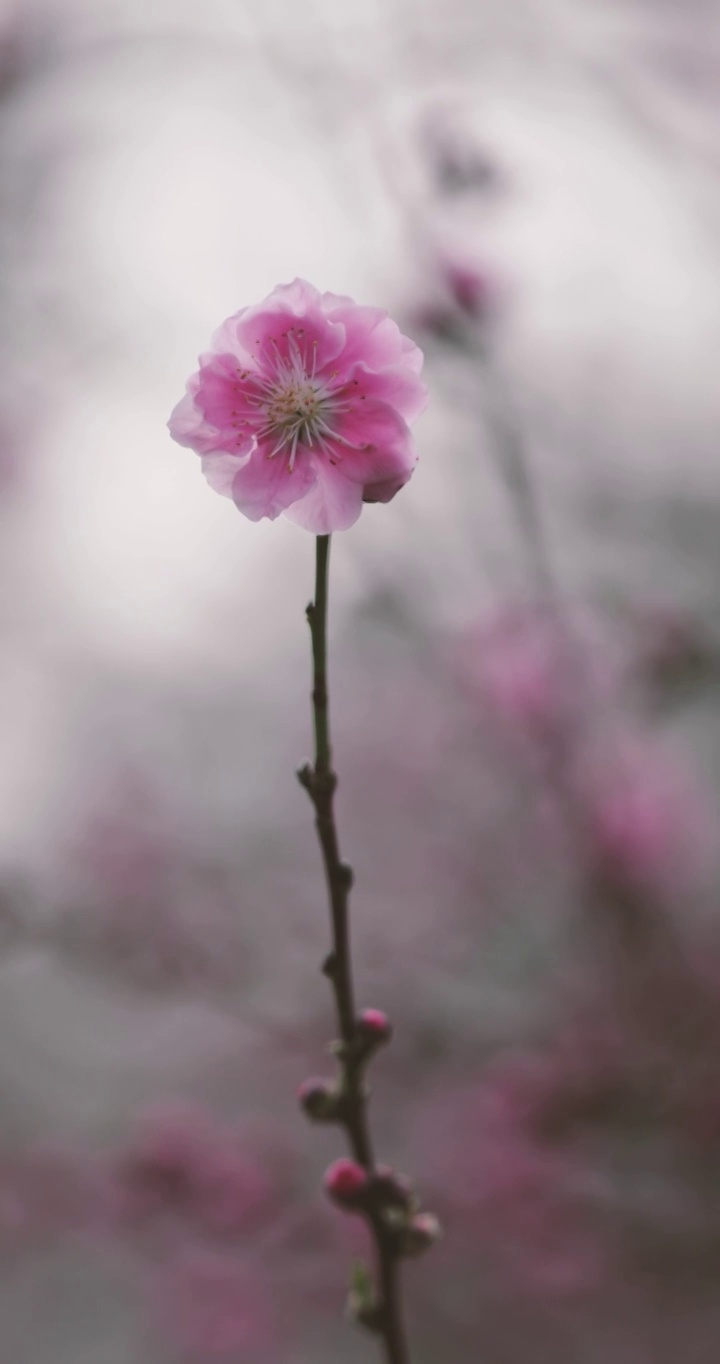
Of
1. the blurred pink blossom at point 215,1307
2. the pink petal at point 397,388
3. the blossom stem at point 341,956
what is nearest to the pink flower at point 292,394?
the pink petal at point 397,388

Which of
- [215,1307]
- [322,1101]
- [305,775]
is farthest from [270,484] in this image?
[215,1307]

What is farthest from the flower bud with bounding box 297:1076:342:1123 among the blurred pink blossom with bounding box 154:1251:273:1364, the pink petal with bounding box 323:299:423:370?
the blurred pink blossom with bounding box 154:1251:273:1364

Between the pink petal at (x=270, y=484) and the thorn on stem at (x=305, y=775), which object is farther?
the pink petal at (x=270, y=484)

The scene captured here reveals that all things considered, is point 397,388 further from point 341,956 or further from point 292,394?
point 341,956

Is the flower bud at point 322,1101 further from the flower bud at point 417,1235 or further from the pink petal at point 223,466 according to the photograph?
the pink petal at point 223,466

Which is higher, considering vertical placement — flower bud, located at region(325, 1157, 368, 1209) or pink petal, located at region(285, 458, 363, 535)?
pink petal, located at region(285, 458, 363, 535)

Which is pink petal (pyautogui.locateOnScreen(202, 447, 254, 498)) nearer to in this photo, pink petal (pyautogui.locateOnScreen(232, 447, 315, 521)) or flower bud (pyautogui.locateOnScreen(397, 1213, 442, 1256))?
pink petal (pyautogui.locateOnScreen(232, 447, 315, 521))
